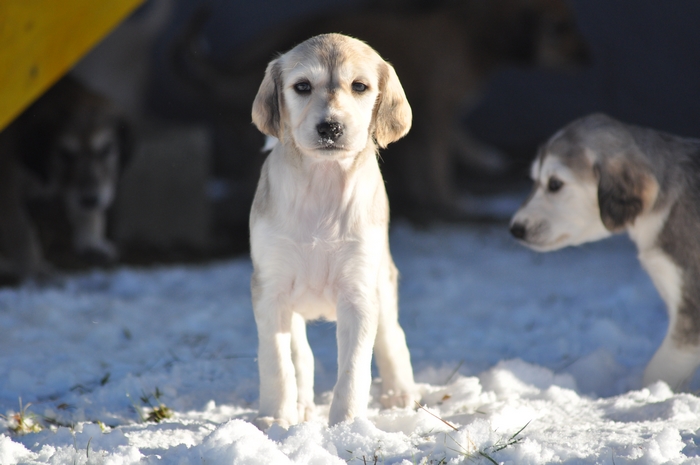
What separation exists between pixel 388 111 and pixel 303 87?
34cm

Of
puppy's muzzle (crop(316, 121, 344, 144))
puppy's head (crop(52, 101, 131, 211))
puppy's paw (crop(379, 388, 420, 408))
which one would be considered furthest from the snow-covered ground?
puppy's muzzle (crop(316, 121, 344, 144))

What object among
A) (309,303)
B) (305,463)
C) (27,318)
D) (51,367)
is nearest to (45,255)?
(27,318)

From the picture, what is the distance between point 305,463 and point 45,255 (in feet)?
15.2

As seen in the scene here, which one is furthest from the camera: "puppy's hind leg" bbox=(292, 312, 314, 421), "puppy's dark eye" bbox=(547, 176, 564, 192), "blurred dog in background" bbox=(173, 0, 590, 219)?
"blurred dog in background" bbox=(173, 0, 590, 219)

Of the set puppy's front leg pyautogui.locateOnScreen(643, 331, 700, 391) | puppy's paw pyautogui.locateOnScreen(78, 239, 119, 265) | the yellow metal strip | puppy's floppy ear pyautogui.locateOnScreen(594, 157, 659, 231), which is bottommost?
puppy's front leg pyautogui.locateOnScreen(643, 331, 700, 391)

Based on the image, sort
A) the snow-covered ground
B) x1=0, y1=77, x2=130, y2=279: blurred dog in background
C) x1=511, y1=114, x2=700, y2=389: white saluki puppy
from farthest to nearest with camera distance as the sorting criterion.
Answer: x1=0, y1=77, x2=130, y2=279: blurred dog in background → x1=511, y1=114, x2=700, y2=389: white saluki puppy → the snow-covered ground

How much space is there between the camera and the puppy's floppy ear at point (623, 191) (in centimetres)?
353

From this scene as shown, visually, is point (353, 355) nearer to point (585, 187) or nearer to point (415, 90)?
point (585, 187)

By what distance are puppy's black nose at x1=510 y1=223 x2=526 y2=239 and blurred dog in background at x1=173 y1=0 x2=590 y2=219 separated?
12.8ft

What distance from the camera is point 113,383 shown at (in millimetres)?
3490

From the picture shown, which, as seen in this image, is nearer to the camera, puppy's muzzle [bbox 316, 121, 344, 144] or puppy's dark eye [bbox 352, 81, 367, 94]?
puppy's muzzle [bbox 316, 121, 344, 144]

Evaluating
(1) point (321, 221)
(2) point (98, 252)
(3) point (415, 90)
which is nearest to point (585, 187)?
(1) point (321, 221)

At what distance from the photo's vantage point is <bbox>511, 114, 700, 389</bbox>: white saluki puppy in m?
3.47

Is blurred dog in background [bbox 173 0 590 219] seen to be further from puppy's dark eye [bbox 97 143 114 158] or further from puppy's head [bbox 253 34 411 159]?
puppy's head [bbox 253 34 411 159]
